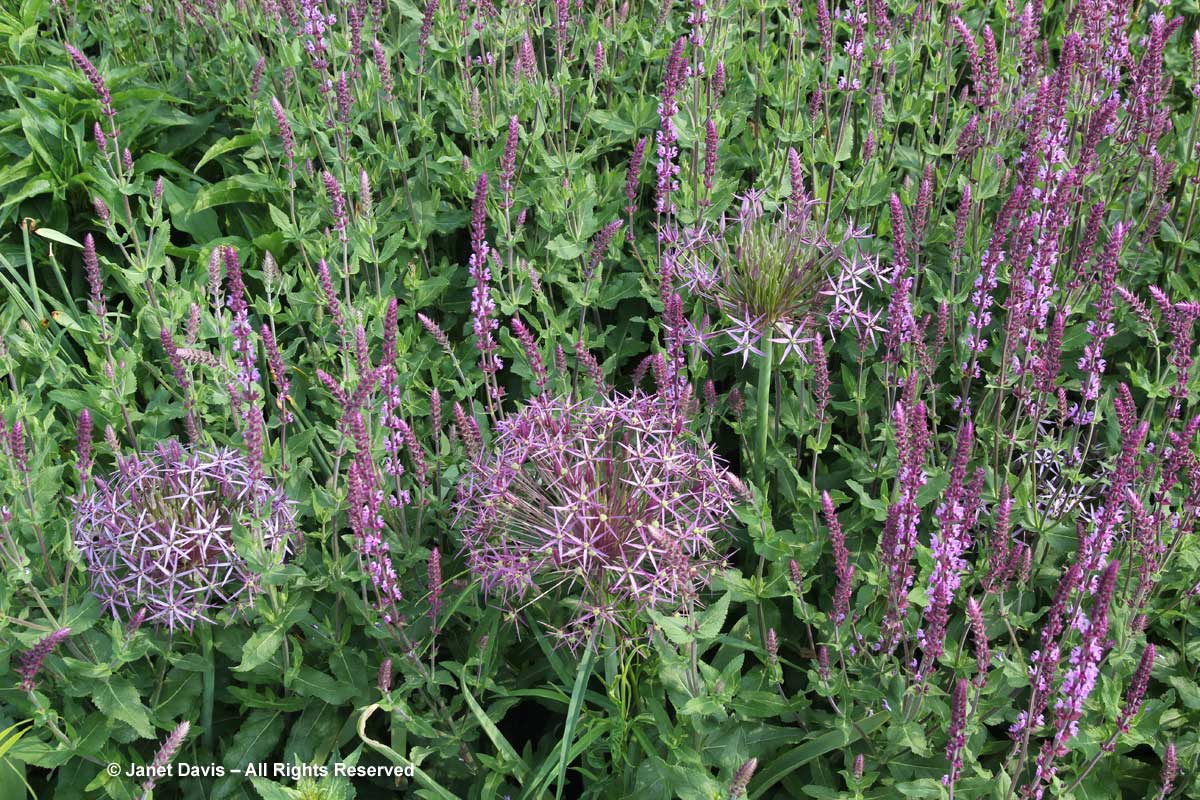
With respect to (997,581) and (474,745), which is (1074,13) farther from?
(474,745)

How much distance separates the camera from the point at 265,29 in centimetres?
578

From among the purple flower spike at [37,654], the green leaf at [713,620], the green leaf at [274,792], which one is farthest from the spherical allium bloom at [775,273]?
the purple flower spike at [37,654]

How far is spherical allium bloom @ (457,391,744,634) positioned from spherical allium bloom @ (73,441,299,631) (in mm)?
687

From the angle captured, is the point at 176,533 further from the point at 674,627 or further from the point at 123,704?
the point at 674,627

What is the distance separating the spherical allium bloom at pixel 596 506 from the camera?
3.37 m

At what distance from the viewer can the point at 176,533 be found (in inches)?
137

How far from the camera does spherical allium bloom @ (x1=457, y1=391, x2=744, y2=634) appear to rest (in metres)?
3.37

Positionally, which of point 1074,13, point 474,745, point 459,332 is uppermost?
point 1074,13

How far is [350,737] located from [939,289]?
290 cm

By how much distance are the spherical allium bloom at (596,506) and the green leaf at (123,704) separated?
1.20 metres

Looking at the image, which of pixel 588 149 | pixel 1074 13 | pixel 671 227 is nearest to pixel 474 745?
pixel 671 227

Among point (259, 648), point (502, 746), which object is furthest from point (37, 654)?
point (502, 746)

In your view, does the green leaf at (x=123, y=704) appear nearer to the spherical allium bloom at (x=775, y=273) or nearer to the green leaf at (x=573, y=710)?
the green leaf at (x=573, y=710)

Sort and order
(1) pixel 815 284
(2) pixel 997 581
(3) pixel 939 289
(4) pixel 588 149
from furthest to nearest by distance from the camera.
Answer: (4) pixel 588 149 → (3) pixel 939 289 → (1) pixel 815 284 → (2) pixel 997 581
